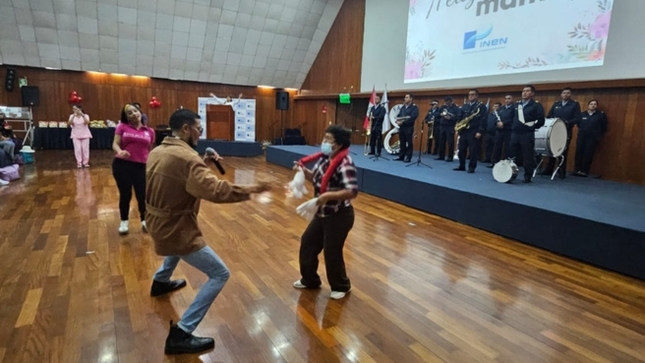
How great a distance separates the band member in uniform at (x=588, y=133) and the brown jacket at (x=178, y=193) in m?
6.87

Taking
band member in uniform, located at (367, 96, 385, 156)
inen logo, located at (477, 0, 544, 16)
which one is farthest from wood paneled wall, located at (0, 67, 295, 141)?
inen logo, located at (477, 0, 544, 16)

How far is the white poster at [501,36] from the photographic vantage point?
248 inches

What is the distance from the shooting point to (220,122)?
12.0 m

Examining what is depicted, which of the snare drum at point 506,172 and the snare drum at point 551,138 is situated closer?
the snare drum at point 506,172

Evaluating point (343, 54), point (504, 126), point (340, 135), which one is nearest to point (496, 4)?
point (504, 126)

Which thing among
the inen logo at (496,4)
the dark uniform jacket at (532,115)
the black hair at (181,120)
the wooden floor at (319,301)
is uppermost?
the inen logo at (496,4)

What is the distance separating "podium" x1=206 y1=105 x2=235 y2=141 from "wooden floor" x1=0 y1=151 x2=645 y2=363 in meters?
7.80

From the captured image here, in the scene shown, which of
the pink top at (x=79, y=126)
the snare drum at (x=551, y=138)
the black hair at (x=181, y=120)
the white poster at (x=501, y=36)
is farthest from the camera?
the pink top at (x=79, y=126)

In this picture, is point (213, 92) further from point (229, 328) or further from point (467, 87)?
point (229, 328)

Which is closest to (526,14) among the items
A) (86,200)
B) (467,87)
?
(467,87)

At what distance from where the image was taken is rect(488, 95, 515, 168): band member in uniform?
6.59 meters

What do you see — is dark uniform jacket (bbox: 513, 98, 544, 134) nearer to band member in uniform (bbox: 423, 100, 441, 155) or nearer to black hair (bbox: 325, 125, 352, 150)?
band member in uniform (bbox: 423, 100, 441, 155)

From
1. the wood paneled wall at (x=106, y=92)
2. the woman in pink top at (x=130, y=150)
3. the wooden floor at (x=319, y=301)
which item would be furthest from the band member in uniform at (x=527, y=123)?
the wood paneled wall at (x=106, y=92)

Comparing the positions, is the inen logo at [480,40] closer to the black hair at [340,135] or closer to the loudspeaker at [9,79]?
the black hair at [340,135]
